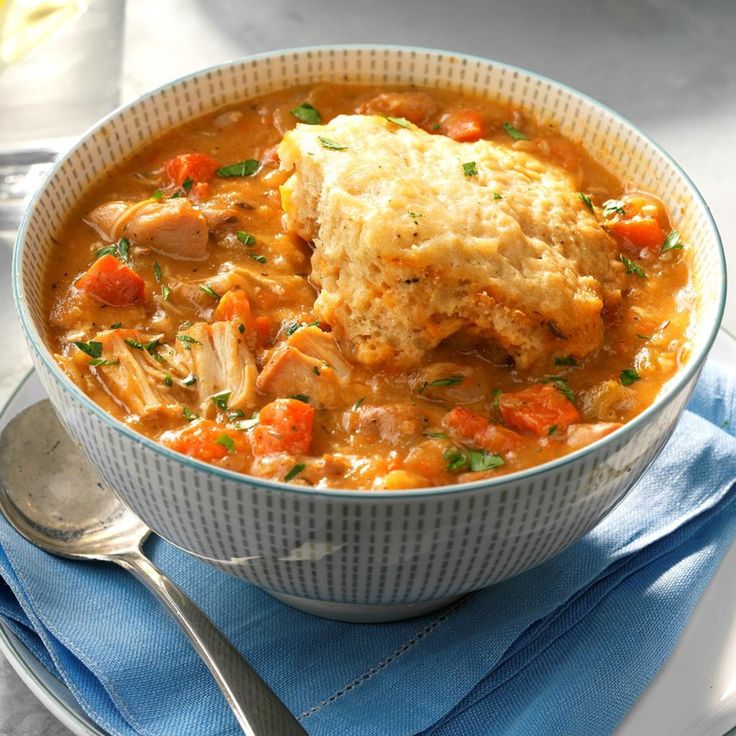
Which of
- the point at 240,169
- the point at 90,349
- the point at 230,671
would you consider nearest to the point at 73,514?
the point at 90,349

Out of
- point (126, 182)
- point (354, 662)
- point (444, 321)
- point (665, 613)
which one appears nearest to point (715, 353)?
point (665, 613)

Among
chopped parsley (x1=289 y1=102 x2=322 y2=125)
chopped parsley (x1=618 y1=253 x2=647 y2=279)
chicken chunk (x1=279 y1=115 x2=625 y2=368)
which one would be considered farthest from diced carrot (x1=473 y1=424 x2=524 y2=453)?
chopped parsley (x1=289 y1=102 x2=322 y2=125)

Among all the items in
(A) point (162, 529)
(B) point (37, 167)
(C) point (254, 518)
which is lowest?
(B) point (37, 167)

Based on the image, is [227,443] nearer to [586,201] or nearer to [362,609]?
[362,609]

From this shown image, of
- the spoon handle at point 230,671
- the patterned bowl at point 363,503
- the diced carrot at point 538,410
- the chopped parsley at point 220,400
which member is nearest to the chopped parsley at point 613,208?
the patterned bowl at point 363,503

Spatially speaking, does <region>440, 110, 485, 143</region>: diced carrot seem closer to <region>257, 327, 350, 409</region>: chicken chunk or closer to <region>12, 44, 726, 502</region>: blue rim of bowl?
<region>12, 44, 726, 502</region>: blue rim of bowl

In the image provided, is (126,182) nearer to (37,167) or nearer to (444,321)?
(444,321)

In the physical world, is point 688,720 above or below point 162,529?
below
